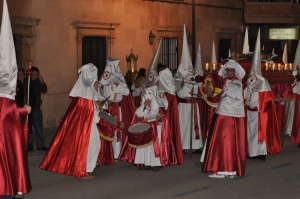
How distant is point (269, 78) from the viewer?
19344 millimetres

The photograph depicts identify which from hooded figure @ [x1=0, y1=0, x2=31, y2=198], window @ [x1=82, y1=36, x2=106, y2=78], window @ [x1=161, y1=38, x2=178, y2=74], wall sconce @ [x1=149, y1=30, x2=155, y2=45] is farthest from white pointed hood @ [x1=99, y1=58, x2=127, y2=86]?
window @ [x1=161, y1=38, x2=178, y2=74]

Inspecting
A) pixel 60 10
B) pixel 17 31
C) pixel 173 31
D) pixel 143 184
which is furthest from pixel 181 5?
pixel 143 184

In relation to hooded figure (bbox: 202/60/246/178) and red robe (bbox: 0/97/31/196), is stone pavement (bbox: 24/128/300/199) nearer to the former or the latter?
hooded figure (bbox: 202/60/246/178)

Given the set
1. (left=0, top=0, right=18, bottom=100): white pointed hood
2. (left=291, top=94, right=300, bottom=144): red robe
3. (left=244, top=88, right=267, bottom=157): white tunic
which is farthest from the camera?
(left=291, top=94, right=300, bottom=144): red robe

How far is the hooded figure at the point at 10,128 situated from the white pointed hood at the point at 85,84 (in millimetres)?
2606

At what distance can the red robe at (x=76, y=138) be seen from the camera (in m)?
13.4

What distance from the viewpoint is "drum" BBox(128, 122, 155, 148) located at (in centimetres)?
1419

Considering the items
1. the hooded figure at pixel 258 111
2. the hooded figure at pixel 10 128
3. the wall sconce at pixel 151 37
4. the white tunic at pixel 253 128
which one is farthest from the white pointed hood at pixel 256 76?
the wall sconce at pixel 151 37

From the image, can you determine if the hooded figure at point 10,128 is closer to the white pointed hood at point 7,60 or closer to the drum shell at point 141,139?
the white pointed hood at point 7,60

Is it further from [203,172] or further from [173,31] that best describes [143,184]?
[173,31]

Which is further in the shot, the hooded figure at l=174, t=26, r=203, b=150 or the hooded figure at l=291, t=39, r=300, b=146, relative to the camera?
the hooded figure at l=291, t=39, r=300, b=146

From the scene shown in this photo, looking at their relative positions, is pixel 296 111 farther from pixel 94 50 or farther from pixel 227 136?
pixel 94 50

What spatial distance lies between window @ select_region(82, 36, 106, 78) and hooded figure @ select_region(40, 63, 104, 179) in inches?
461

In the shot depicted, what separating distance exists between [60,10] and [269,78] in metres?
6.99
